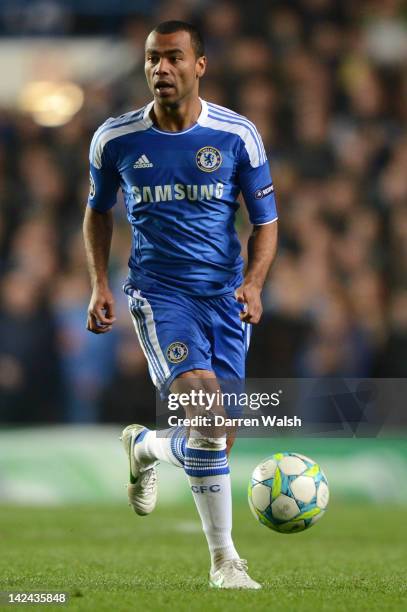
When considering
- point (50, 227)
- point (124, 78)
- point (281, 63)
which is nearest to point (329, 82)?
point (281, 63)

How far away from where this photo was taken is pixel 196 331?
6.04 meters

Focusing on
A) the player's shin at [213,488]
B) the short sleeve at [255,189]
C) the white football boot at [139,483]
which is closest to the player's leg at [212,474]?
the player's shin at [213,488]

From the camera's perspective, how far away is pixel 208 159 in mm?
6047

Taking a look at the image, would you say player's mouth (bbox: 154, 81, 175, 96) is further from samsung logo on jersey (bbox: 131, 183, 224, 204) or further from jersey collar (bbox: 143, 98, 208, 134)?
samsung logo on jersey (bbox: 131, 183, 224, 204)

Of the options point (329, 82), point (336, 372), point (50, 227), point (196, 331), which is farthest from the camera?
point (329, 82)

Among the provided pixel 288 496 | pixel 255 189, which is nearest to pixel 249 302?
pixel 255 189

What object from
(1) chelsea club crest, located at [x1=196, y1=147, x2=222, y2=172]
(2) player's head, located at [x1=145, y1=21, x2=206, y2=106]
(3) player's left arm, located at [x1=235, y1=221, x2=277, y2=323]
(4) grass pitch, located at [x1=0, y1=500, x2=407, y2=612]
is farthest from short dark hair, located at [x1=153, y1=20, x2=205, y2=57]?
(4) grass pitch, located at [x1=0, y1=500, x2=407, y2=612]

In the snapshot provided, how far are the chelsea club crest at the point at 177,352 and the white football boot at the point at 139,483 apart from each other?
3.41 feet

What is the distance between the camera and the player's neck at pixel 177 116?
19.9 ft

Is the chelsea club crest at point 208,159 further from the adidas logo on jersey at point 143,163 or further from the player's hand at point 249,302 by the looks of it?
the player's hand at point 249,302

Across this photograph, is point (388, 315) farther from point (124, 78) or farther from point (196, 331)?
point (196, 331)

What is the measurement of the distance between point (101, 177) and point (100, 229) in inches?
10.5

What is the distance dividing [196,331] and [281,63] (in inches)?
347

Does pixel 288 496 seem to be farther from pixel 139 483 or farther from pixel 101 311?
pixel 101 311
